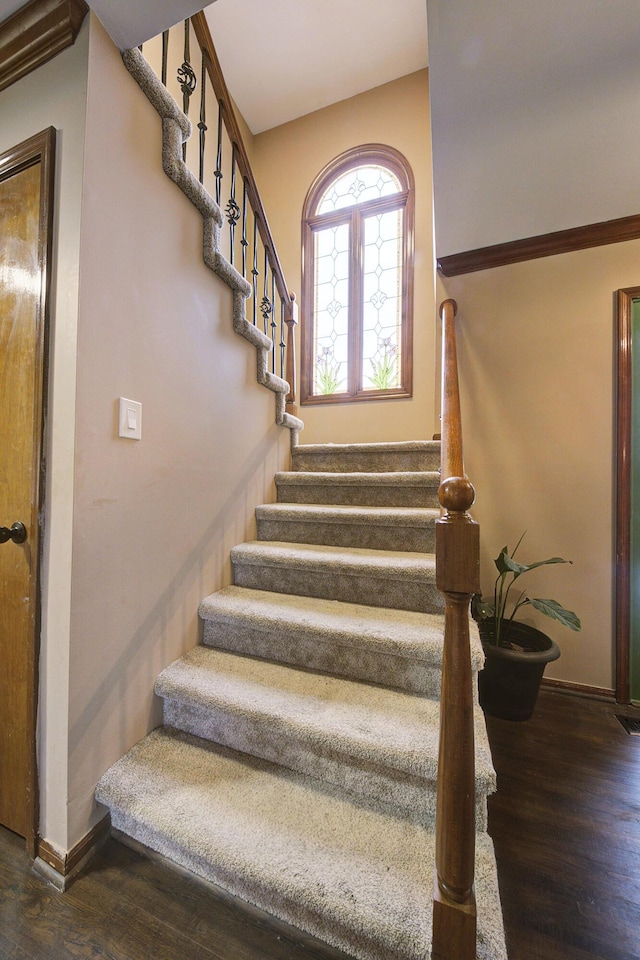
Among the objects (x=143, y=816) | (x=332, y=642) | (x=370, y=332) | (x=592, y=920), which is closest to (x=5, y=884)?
(x=143, y=816)

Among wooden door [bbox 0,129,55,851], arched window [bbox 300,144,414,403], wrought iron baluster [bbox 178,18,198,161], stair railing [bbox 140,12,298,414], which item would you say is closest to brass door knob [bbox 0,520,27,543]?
wooden door [bbox 0,129,55,851]

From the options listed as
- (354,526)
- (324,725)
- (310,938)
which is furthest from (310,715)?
(354,526)

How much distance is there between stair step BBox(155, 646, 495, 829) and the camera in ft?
3.10

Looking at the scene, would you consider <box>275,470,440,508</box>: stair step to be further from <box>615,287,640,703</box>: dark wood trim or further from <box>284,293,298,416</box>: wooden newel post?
<box>615,287,640,703</box>: dark wood trim

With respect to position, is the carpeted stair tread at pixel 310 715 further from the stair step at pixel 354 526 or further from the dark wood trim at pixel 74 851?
the stair step at pixel 354 526

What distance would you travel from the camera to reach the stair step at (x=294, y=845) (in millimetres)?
744

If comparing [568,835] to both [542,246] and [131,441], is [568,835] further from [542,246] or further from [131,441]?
[542,246]

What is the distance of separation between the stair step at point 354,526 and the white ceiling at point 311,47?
3.66 m

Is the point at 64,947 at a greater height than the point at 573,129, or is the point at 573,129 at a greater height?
the point at 573,129

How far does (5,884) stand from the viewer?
976 mm

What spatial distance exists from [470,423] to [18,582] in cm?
226

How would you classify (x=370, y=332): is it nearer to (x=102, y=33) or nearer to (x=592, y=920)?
(x=102, y=33)

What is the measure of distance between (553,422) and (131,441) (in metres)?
2.15

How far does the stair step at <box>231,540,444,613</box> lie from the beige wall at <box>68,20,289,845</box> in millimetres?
183
